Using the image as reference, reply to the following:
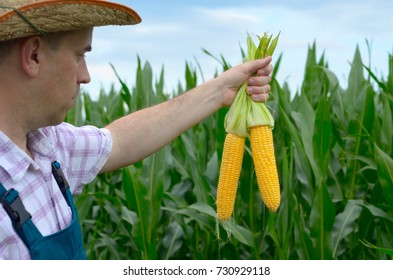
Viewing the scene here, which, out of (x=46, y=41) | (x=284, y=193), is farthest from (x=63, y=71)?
(x=284, y=193)

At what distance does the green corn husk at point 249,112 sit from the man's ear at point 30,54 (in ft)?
2.28

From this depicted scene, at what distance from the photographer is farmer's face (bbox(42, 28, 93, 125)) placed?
2279 millimetres

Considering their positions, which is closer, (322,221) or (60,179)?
(60,179)

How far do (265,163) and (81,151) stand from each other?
0.77 meters

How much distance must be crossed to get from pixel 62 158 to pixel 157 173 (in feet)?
3.37

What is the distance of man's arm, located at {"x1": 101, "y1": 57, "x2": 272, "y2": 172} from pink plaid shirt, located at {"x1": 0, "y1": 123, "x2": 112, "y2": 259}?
74 millimetres

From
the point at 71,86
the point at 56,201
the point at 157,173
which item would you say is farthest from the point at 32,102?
the point at 157,173

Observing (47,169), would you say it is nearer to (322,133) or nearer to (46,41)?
(46,41)

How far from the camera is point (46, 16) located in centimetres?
224

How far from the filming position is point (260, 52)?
2.55 metres

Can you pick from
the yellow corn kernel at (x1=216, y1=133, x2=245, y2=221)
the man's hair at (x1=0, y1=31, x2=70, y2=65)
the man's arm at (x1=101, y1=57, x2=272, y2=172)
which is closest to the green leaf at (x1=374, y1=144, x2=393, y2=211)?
the man's arm at (x1=101, y1=57, x2=272, y2=172)

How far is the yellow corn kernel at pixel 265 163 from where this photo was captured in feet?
7.96

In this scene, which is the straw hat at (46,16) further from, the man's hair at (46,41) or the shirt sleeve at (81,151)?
the shirt sleeve at (81,151)

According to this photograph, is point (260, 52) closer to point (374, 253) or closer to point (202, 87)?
point (202, 87)
